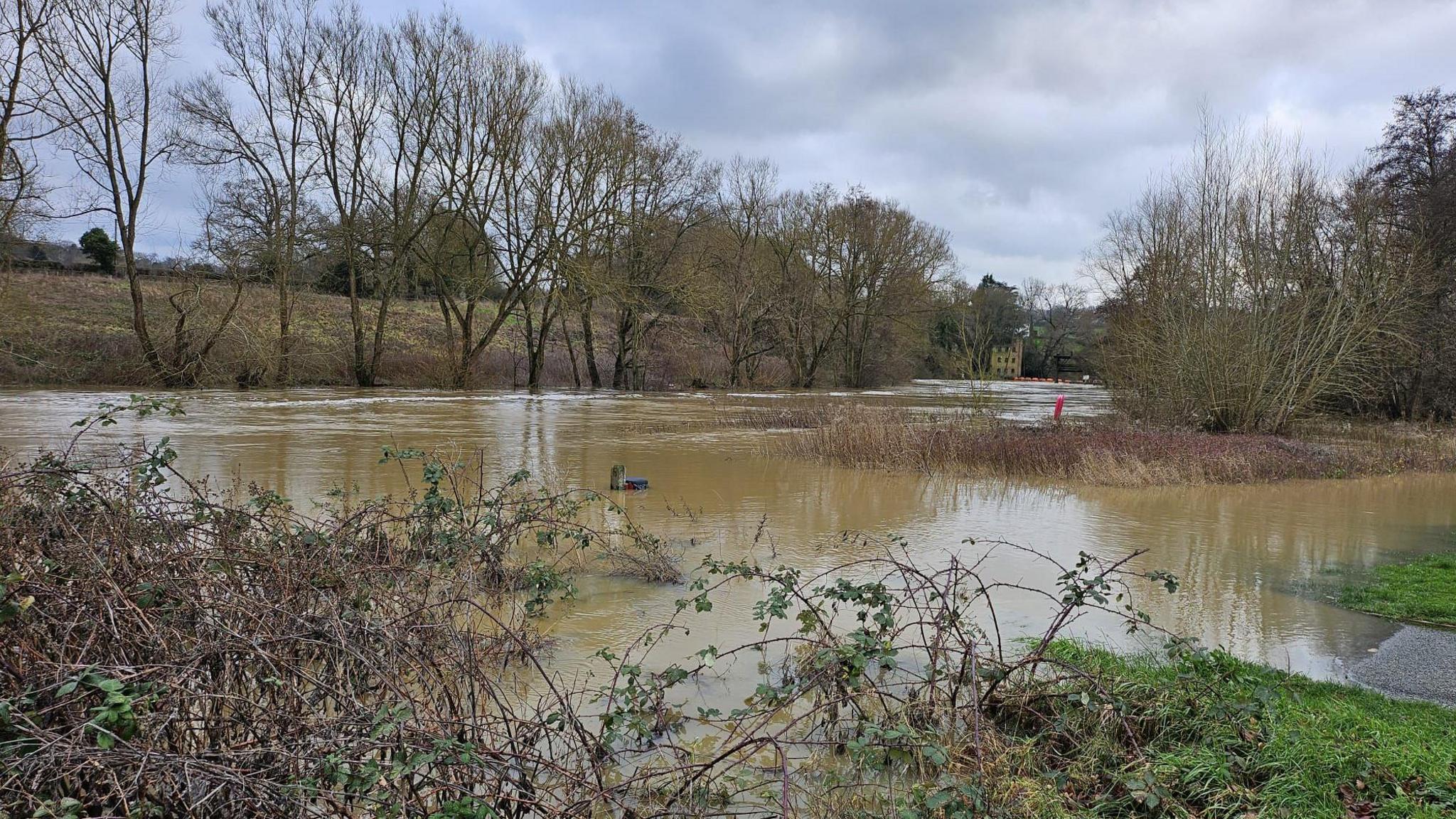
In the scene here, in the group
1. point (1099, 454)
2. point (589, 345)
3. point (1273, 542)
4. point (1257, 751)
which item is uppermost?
point (589, 345)

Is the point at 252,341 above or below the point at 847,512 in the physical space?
above

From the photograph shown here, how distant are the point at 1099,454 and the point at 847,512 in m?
6.27

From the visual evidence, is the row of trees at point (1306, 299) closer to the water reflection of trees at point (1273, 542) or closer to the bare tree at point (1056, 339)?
the water reflection of trees at point (1273, 542)

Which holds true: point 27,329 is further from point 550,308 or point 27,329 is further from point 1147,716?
point 1147,716

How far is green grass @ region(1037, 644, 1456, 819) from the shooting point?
3361mm

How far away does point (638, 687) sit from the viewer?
372 centimetres

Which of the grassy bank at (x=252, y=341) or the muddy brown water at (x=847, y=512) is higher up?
the grassy bank at (x=252, y=341)

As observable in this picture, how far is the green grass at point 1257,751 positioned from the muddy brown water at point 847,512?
1369 mm

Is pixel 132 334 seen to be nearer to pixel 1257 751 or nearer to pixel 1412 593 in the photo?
pixel 1257 751

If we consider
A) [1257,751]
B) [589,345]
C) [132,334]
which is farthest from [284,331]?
[1257,751]

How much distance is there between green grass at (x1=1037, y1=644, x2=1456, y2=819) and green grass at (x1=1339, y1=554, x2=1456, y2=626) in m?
2.61

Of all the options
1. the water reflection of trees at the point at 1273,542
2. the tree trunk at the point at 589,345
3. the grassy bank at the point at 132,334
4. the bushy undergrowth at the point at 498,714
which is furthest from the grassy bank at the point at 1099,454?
the grassy bank at the point at 132,334

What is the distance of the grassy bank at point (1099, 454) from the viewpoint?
46.5ft

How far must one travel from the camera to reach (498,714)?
14.1 feet
